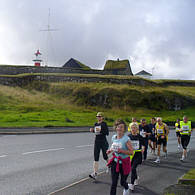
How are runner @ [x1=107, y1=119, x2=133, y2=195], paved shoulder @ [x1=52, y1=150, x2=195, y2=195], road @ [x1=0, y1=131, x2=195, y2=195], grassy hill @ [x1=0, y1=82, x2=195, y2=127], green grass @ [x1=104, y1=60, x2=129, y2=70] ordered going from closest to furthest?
runner @ [x1=107, y1=119, x2=133, y2=195], paved shoulder @ [x1=52, y1=150, x2=195, y2=195], road @ [x1=0, y1=131, x2=195, y2=195], grassy hill @ [x1=0, y1=82, x2=195, y2=127], green grass @ [x1=104, y1=60, x2=129, y2=70]

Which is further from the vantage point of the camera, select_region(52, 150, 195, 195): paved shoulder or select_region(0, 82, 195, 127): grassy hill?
select_region(0, 82, 195, 127): grassy hill

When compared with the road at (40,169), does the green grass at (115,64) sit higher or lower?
higher

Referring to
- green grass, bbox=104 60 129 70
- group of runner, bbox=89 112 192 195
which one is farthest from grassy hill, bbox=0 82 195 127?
group of runner, bbox=89 112 192 195

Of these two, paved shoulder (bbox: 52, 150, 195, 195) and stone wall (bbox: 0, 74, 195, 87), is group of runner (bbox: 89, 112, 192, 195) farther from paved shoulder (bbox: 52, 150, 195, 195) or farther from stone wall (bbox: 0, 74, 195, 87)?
stone wall (bbox: 0, 74, 195, 87)

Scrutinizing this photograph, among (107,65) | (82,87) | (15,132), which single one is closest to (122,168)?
(15,132)

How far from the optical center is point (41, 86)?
46.6 m

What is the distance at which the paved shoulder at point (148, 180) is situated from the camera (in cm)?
603

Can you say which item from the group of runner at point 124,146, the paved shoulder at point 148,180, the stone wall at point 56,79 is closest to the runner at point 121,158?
the group of runner at point 124,146

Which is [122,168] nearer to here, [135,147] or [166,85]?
[135,147]

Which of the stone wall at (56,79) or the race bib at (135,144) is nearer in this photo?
the race bib at (135,144)

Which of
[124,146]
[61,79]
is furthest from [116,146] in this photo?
[61,79]

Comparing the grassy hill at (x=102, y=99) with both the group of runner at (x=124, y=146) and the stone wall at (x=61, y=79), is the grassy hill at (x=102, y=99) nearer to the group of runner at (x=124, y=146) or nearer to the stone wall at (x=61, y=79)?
the stone wall at (x=61, y=79)

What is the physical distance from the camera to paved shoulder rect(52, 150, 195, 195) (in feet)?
19.8

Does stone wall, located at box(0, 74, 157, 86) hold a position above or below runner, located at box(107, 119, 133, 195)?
above
